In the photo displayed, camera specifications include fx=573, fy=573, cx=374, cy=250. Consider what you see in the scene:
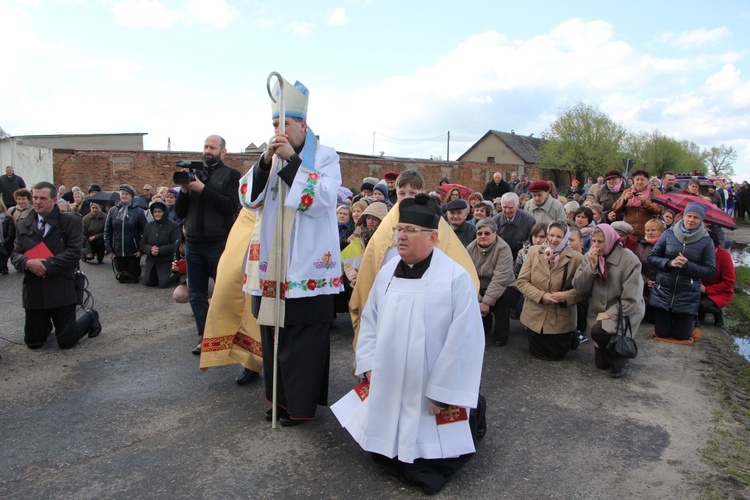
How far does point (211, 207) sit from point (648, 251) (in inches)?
224

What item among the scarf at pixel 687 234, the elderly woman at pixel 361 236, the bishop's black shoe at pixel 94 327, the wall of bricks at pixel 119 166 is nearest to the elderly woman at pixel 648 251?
the scarf at pixel 687 234

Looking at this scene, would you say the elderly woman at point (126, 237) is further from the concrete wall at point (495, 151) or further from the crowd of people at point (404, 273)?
the concrete wall at point (495, 151)

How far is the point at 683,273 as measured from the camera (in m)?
6.66

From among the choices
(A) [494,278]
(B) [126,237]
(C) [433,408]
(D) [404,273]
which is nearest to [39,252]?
(B) [126,237]

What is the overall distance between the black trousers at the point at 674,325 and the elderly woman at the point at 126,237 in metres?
8.18

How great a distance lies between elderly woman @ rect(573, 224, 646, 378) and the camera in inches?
218

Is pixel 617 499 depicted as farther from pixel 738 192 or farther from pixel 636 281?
pixel 738 192

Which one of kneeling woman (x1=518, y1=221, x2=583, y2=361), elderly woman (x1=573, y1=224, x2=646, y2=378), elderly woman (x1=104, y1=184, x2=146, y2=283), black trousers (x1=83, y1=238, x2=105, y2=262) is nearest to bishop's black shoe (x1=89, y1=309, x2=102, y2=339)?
elderly woman (x1=104, y1=184, x2=146, y2=283)

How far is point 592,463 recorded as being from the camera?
3.77 m

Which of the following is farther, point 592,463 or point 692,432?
point 692,432

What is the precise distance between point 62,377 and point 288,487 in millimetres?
2957

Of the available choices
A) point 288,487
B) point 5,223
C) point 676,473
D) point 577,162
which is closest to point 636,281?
point 676,473

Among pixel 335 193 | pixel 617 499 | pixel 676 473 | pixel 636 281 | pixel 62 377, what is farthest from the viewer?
pixel 636 281

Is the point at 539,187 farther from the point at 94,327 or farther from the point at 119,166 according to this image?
the point at 119,166
